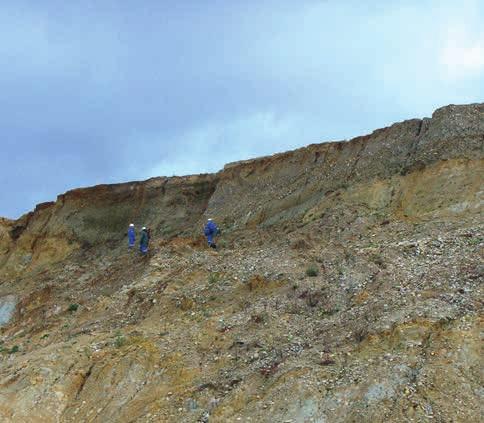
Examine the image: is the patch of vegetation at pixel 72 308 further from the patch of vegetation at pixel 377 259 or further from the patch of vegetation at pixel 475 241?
the patch of vegetation at pixel 475 241

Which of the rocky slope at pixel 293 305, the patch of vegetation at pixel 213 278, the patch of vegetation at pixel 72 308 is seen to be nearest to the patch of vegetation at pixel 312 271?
the rocky slope at pixel 293 305

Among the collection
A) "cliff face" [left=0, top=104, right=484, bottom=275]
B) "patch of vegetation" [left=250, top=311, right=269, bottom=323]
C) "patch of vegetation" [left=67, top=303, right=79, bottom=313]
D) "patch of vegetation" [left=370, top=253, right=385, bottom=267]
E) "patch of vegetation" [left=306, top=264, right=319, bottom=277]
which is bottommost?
"patch of vegetation" [left=250, top=311, right=269, bottom=323]

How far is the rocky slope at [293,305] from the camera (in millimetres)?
15766

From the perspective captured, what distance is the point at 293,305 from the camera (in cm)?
2023

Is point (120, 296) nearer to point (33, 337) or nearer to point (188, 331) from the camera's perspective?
point (33, 337)

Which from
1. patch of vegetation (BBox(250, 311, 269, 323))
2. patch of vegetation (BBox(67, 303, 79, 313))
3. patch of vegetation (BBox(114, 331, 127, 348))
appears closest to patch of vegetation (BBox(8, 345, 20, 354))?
patch of vegetation (BBox(67, 303, 79, 313))

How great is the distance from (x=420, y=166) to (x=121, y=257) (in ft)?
42.3

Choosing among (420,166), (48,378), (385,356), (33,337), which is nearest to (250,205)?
(420,166)

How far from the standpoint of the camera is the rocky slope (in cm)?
1577

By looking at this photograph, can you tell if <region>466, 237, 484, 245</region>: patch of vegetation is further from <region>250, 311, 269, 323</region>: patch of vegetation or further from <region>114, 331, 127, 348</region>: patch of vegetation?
<region>114, 331, 127, 348</region>: patch of vegetation

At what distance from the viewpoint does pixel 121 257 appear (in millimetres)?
31312

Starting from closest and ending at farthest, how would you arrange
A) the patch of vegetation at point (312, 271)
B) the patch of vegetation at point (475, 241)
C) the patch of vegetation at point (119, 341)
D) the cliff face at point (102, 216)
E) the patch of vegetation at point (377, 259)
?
the patch of vegetation at point (119, 341)
the patch of vegetation at point (475, 241)
the patch of vegetation at point (377, 259)
the patch of vegetation at point (312, 271)
the cliff face at point (102, 216)

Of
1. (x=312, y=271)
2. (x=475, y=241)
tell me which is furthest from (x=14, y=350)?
(x=475, y=241)

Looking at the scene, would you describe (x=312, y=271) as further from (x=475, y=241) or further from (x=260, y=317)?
(x=475, y=241)
